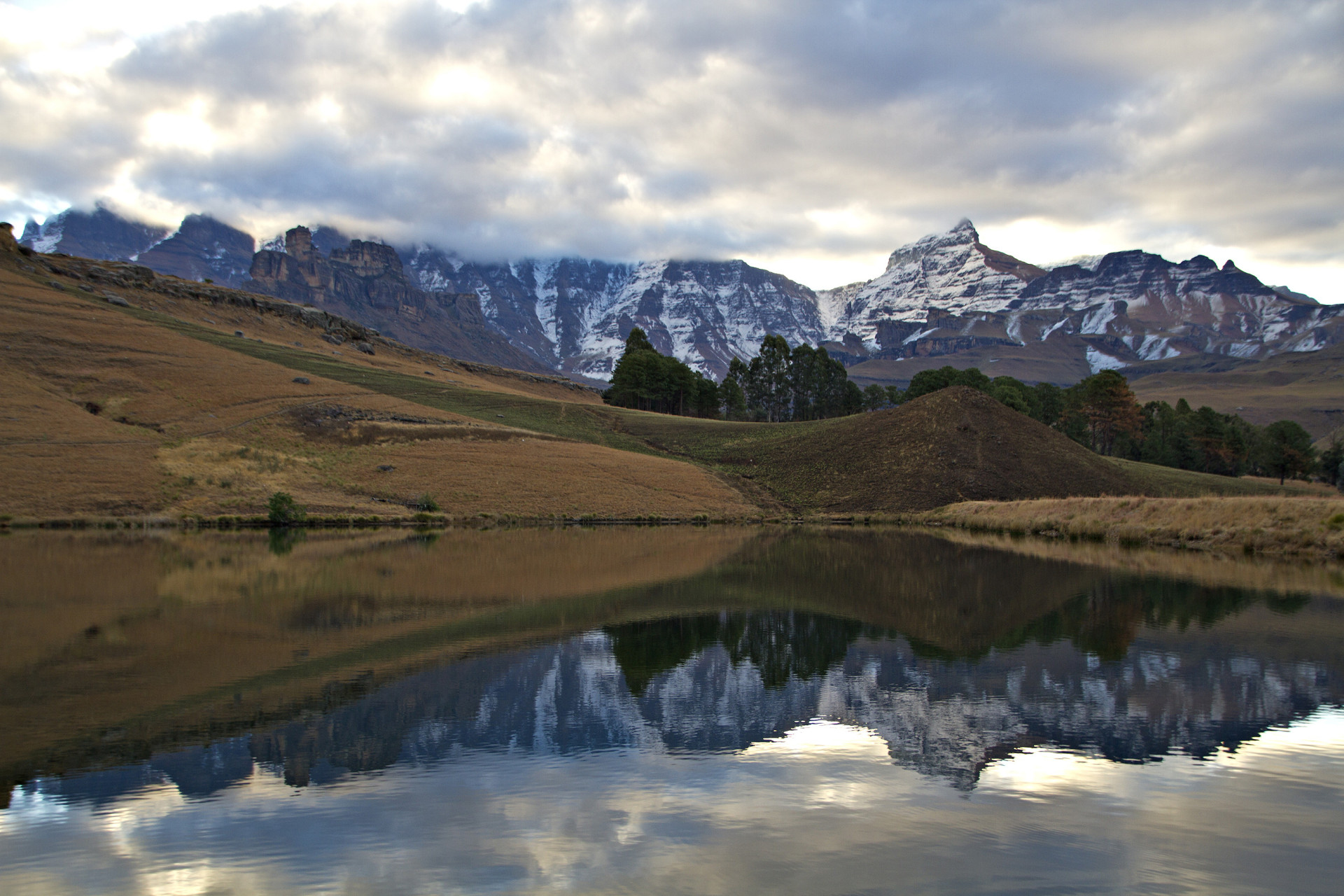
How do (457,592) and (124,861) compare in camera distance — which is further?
(457,592)

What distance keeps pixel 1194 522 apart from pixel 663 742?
43.8 metres

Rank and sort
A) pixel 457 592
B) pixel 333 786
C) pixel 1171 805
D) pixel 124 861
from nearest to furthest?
pixel 124 861 < pixel 1171 805 < pixel 333 786 < pixel 457 592

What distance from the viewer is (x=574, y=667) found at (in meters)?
16.9

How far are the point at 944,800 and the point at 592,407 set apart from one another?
95891 mm

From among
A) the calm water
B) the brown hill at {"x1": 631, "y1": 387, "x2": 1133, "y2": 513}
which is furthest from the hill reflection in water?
the brown hill at {"x1": 631, "y1": 387, "x2": 1133, "y2": 513}

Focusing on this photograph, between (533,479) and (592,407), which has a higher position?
(592,407)

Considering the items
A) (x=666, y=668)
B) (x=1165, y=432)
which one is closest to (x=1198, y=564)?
(x=666, y=668)

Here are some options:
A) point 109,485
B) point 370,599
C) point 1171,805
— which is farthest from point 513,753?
point 109,485

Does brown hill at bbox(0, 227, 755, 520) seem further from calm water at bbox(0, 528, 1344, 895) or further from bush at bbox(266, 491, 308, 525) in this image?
calm water at bbox(0, 528, 1344, 895)

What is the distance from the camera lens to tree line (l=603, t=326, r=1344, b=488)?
114m

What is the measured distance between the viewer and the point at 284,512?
2114 inches

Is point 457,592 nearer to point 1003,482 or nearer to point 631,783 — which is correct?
point 631,783

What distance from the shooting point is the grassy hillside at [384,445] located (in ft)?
188

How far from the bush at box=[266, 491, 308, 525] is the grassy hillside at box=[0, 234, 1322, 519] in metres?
2.59
